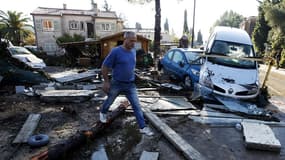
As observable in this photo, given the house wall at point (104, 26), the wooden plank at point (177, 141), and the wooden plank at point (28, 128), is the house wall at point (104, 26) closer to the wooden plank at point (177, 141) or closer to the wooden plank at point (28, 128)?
the wooden plank at point (28, 128)

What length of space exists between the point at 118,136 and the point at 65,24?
26779mm

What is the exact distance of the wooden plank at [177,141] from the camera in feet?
11.0

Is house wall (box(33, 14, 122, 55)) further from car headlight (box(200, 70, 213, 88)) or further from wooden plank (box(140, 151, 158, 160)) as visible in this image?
wooden plank (box(140, 151, 158, 160))

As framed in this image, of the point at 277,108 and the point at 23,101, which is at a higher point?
the point at 23,101

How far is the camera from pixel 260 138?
397cm

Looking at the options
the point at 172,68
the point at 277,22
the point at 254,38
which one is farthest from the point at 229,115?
the point at 254,38

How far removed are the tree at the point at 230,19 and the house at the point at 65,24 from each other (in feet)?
153

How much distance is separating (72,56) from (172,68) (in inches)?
504

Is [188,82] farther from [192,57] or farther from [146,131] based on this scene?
[146,131]

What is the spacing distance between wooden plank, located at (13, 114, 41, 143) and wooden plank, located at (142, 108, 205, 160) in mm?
2523

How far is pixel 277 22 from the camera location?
24922 millimetres

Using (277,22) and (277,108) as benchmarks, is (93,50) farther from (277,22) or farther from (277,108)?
(277,22)

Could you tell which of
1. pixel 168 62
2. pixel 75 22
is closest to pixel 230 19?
pixel 75 22

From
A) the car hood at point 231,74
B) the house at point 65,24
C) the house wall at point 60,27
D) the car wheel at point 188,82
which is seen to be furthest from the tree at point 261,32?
the car hood at point 231,74
